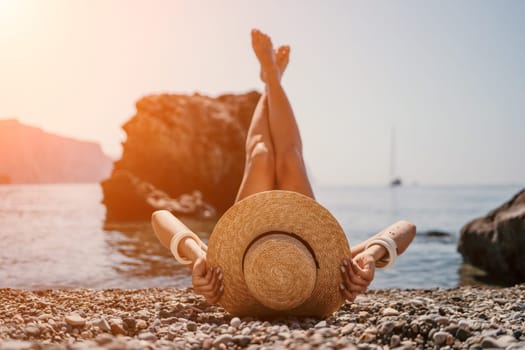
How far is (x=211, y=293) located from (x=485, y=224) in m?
10.1

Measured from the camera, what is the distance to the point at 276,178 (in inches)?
195

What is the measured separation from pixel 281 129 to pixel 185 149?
149 feet

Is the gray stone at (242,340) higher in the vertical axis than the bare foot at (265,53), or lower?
lower

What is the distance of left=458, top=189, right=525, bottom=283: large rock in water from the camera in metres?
10.4

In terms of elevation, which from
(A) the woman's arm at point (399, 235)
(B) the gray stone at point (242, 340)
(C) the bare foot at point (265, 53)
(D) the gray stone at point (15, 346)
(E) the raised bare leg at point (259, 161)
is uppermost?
(C) the bare foot at point (265, 53)

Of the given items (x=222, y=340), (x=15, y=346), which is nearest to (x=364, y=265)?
(x=222, y=340)

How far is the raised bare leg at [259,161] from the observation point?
4.82 m

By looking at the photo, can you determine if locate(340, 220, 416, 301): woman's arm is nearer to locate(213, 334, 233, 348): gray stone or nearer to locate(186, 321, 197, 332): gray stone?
locate(213, 334, 233, 348): gray stone

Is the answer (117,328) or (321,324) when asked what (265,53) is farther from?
(117,328)

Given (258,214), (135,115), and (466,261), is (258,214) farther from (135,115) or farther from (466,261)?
(135,115)

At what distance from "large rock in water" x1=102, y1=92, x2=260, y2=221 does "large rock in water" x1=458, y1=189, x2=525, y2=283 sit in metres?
36.2

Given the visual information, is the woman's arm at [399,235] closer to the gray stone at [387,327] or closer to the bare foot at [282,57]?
the gray stone at [387,327]

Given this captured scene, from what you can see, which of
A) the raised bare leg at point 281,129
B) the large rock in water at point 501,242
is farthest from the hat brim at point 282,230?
the large rock in water at point 501,242

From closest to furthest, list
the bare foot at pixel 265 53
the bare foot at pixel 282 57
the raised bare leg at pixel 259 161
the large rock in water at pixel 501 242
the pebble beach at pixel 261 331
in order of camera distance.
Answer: the pebble beach at pixel 261 331 < the raised bare leg at pixel 259 161 < the bare foot at pixel 265 53 < the bare foot at pixel 282 57 < the large rock in water at pixel 501 242
